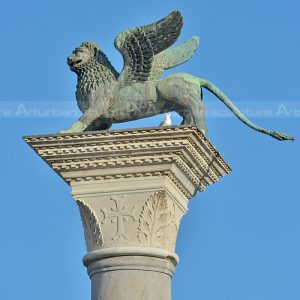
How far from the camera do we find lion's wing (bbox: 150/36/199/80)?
65.0 ft

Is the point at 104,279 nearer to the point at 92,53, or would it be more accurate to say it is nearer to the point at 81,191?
the point at 81,191

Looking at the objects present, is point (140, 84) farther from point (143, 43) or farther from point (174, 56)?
point (174, 56)

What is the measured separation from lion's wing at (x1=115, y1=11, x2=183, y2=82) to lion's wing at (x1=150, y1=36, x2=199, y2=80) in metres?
0.21

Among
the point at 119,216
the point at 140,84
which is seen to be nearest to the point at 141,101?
the point at 140,84

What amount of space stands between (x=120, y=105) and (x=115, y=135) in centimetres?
125

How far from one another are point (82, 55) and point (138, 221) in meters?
3.28

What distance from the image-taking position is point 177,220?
743 inches

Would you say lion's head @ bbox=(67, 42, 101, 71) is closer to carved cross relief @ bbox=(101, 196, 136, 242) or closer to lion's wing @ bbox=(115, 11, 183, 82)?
lion's wing @ bbox=(115, 11, 183, 82)

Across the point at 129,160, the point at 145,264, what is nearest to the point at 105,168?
the point at 129,160

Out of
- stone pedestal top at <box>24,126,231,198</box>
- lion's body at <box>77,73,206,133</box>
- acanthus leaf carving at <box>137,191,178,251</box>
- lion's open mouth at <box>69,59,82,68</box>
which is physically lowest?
acanthus leaf carving at <box>137,191,178,251</box>

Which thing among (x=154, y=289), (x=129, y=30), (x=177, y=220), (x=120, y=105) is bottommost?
(x=154, y=289)

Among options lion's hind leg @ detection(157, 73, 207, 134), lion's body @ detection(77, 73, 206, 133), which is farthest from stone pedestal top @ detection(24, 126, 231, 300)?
lion's body @ detection(77, 73, 206, 133)

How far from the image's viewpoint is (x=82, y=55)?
1988 centimetres

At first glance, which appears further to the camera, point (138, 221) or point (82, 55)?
point (82, 55)
